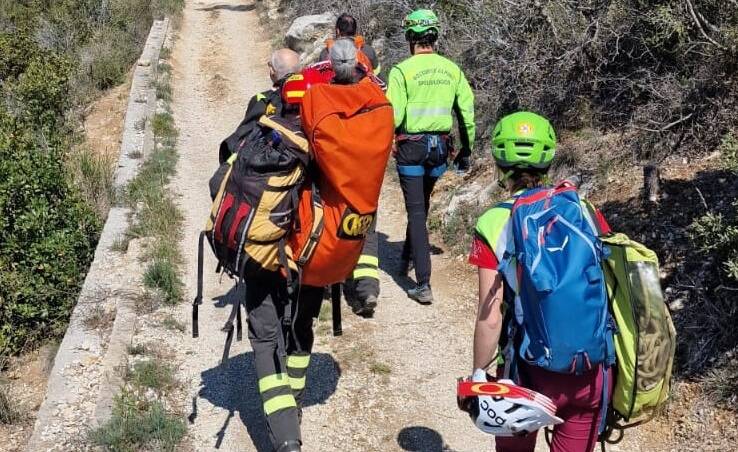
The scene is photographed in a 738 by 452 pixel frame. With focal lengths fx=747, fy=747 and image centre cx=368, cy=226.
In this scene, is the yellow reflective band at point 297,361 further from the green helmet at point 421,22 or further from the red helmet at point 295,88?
the green helmet at point 421,22

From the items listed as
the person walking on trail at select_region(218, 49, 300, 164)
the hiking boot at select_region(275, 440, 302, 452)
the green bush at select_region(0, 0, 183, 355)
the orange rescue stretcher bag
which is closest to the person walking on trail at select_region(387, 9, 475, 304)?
the person walking on trail at select_region(218, 49, 300, 164)

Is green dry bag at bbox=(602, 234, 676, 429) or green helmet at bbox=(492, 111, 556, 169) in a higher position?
green helmet at bbox=(492, 111, 556, 169)

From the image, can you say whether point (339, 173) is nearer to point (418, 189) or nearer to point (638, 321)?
point (638, 321)

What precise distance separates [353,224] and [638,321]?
132cm

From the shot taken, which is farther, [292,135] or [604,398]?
[292,135]

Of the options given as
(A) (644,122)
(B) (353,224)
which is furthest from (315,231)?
(A) (644,122)

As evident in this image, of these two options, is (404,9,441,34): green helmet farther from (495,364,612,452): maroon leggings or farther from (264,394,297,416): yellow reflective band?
(495,364,612,452): maroon leggings

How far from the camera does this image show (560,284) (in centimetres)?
236

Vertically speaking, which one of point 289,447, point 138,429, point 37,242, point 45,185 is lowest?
point 37,242

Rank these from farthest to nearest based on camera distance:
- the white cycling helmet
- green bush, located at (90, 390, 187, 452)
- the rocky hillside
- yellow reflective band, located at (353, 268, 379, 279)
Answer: yellow reflective band, located at (353, 268, 379, 279), the rocky hillside, green bush, located at (90, 390, 187, 452), the white cycling helmet

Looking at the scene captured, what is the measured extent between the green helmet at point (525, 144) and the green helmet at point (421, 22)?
281 centimetres

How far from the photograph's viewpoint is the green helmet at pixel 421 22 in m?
5.29

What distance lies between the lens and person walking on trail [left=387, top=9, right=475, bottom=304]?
5367 millimetres

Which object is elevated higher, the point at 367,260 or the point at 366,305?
the point at 367,260
